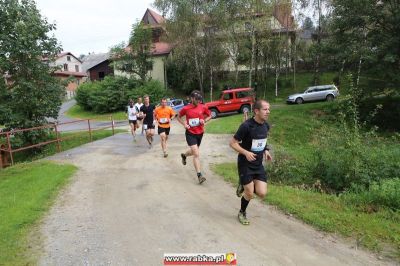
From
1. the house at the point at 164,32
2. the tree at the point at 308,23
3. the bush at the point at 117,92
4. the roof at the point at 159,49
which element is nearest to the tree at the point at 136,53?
the roof at the point at 159,49

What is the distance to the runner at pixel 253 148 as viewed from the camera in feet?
18.5

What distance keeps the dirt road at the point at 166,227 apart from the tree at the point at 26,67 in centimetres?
1218

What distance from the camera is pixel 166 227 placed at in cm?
596

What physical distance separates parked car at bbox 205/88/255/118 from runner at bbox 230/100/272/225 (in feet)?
74.2

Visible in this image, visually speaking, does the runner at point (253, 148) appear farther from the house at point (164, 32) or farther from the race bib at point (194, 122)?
the house at point (164, 32)

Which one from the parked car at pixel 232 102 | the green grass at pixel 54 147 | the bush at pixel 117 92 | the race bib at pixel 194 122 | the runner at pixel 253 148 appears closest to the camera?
the runner at pixel 253 148

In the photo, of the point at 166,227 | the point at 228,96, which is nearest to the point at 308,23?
the point at 228,96

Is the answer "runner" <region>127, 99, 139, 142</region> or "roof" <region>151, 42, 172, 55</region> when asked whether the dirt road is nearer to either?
"runner" <region>127, 99, 139, 142</region>

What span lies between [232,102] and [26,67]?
46.0ft

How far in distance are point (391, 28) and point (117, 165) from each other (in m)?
19.2

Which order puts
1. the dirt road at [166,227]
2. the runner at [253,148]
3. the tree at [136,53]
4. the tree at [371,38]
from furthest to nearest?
the tree at [136,53] < the tree at [371,38] < the runner at [253,148] < the dirt road at [166,227]

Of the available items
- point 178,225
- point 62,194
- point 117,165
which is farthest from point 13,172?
point 178,225

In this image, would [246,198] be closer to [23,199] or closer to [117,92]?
[23,199]

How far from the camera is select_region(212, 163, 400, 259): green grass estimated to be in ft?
17.4
